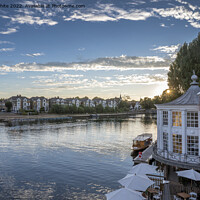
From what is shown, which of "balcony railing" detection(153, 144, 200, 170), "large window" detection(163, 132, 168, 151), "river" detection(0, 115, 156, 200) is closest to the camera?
"balcony railing" detection(153, 144, 200, 170)

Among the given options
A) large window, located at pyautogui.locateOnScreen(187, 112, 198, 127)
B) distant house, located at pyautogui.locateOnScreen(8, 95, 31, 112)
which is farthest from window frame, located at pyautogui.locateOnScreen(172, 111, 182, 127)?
distant house, located at pyautogui.locateOnScreen(8, 95, 31, 112)

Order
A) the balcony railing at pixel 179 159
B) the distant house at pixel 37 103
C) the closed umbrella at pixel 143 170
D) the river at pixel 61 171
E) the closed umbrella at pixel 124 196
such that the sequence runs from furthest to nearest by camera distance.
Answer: the distant house at pixel 37 103 < the river at pixel 61 171 < the balcony railing at pixel 179 159 < the closed umbrella at pixel 143 170 < the closed umbrella at pixel 124 196

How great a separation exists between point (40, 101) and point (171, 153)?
174630 millimetres

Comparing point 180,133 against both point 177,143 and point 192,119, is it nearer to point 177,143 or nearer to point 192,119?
point 177,143

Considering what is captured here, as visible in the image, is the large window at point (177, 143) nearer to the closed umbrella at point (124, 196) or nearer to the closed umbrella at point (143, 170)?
the closed umbrella at point (143, 170)

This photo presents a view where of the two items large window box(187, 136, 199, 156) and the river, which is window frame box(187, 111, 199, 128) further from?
the river

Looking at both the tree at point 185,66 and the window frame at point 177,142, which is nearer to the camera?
the window frame at point 177,142

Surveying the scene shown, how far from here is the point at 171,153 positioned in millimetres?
23078

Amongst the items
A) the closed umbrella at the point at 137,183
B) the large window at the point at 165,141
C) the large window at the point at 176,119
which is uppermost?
the large window at the point at 176,119

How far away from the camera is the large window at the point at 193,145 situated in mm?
21641

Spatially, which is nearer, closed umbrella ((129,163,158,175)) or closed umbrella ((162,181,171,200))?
closed umbrella ((162,181,171,200))

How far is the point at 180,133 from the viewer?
2261cm

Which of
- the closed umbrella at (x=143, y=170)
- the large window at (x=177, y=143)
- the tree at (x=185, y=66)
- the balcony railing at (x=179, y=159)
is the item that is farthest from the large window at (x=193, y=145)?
the tree at (x=185, y=66)

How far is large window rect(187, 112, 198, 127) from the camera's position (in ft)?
72.1
